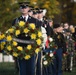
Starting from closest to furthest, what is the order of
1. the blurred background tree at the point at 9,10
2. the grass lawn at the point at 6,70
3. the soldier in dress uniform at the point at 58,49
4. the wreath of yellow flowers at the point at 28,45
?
1. the wreath of yellow flowers at the point at 28,45
2. the soldier in dress uniform at the point at 58,49
3. the grass lawn at the point at 6,70
4. the blurred background tree at the point at 9,10

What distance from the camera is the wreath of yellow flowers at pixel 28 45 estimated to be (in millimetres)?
10648

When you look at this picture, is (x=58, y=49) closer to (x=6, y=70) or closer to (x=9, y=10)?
(x=6, y=70)

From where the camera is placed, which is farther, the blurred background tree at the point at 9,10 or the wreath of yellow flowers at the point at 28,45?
the blurred background tree at the point at 9,10

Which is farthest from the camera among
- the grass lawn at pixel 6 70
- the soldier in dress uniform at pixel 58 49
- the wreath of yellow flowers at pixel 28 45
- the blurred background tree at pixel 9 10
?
the blurred background tree at pixel 9 10

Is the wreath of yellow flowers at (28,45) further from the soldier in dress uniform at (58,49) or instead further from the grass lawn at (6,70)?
the grass lawn at (6,70)

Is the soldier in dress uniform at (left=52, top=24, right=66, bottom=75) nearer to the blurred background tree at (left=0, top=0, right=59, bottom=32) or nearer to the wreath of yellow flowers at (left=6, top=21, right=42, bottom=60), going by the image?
the wreath of yellow flowers at (left=6, top=21, right=42, bottom=60)

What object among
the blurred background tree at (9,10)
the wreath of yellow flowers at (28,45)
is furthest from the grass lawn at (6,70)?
the wreath of yellow flowers at (28,45)

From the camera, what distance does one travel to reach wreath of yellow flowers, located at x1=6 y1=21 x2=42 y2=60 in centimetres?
1065

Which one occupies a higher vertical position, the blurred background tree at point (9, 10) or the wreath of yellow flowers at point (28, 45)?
the wreath of yellow flowers at point (28, 45)

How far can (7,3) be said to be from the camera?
21.7 m

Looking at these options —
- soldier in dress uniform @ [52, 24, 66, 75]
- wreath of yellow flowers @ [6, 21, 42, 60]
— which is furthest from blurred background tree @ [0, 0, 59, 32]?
wreath of yellow flowers @ [6, 21, 42, 60]

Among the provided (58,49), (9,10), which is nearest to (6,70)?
(58,49)

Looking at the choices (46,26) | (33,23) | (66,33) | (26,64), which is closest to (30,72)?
(26,64)

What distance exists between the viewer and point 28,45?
34.9ft
